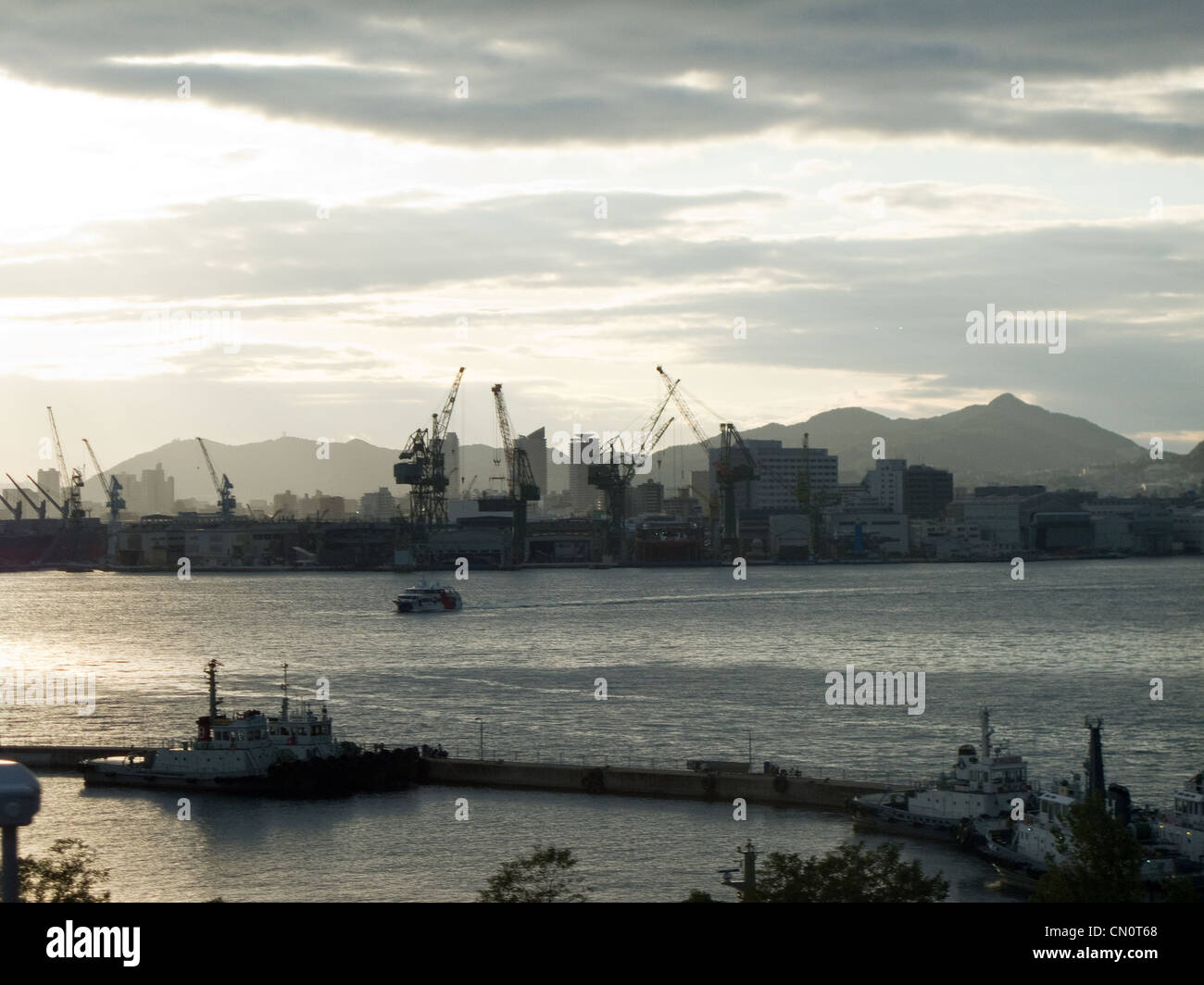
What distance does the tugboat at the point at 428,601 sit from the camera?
7394cm

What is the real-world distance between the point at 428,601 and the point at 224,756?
4758cm

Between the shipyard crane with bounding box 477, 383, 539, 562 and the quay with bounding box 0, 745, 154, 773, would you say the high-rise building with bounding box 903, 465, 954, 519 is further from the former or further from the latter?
the quay with bounding box 0, 745, 154, 773

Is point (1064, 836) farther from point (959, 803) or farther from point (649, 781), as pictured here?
point (649, 781)

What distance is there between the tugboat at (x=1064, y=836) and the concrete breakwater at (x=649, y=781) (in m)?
3.84

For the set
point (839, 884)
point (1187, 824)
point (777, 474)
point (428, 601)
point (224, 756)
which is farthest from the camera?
point (777, 474)

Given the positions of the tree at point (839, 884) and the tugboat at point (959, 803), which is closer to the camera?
the tree at point (839, 884)

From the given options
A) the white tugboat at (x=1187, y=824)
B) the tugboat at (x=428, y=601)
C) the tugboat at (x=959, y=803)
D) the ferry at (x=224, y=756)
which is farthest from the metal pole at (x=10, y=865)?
the tugboat at (x=428, y=601)

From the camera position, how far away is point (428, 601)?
74.2 meters

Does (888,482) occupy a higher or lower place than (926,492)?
higher

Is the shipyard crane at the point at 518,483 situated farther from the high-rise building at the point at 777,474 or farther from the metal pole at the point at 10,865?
the metal pole at the point at 10,865

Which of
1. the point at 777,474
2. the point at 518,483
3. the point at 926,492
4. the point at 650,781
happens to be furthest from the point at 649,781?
the point at 777,474

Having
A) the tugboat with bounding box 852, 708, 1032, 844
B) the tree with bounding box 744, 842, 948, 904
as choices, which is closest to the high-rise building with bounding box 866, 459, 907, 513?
the tugboat with bounding box 852, 708, 1032, 844

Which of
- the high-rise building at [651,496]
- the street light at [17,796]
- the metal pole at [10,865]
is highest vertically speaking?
the high-rise building at [651,496]
